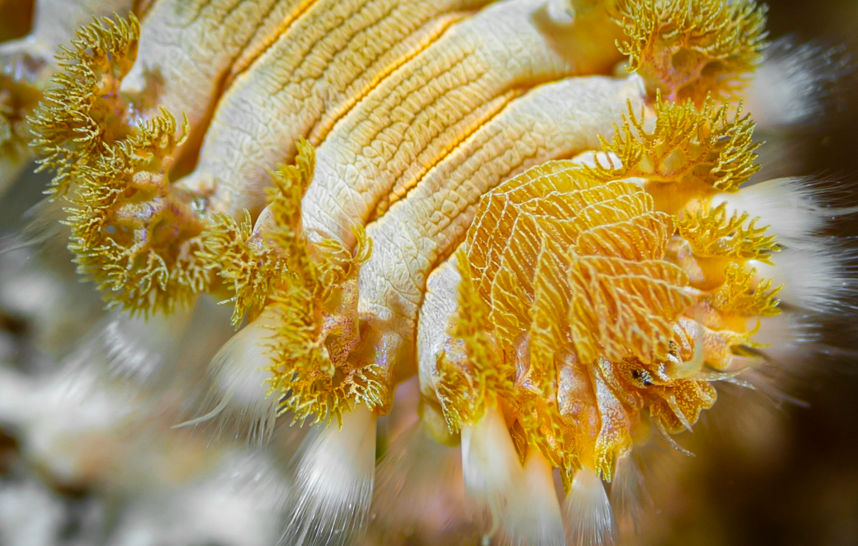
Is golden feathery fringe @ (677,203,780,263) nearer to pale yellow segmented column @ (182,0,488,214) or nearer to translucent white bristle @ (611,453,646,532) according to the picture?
translucent white bristle @ (611,453,646,532)

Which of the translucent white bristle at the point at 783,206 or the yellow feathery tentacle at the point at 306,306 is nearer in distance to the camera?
the yellow feathery tentacle at the point at 306,306

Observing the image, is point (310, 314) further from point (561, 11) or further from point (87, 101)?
point (561, 11)

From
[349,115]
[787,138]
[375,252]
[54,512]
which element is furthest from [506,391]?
[54,512]

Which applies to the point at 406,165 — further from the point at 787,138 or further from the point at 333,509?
the point at 787,138

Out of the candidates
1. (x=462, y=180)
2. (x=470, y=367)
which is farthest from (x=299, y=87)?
(x=470, y=367)

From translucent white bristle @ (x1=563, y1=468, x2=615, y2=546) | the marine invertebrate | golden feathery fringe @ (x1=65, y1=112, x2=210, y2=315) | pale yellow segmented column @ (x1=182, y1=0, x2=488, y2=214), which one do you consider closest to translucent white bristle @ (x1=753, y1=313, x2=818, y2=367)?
the marine invertebrate

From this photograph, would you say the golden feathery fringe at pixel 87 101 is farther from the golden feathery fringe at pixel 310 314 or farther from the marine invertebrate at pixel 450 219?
the golden feathery fringe at pixel 310 314

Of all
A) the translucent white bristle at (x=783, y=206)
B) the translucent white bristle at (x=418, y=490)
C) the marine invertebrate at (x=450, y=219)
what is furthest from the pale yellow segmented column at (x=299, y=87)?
the translucent white bristle at (x=783, y=206)
